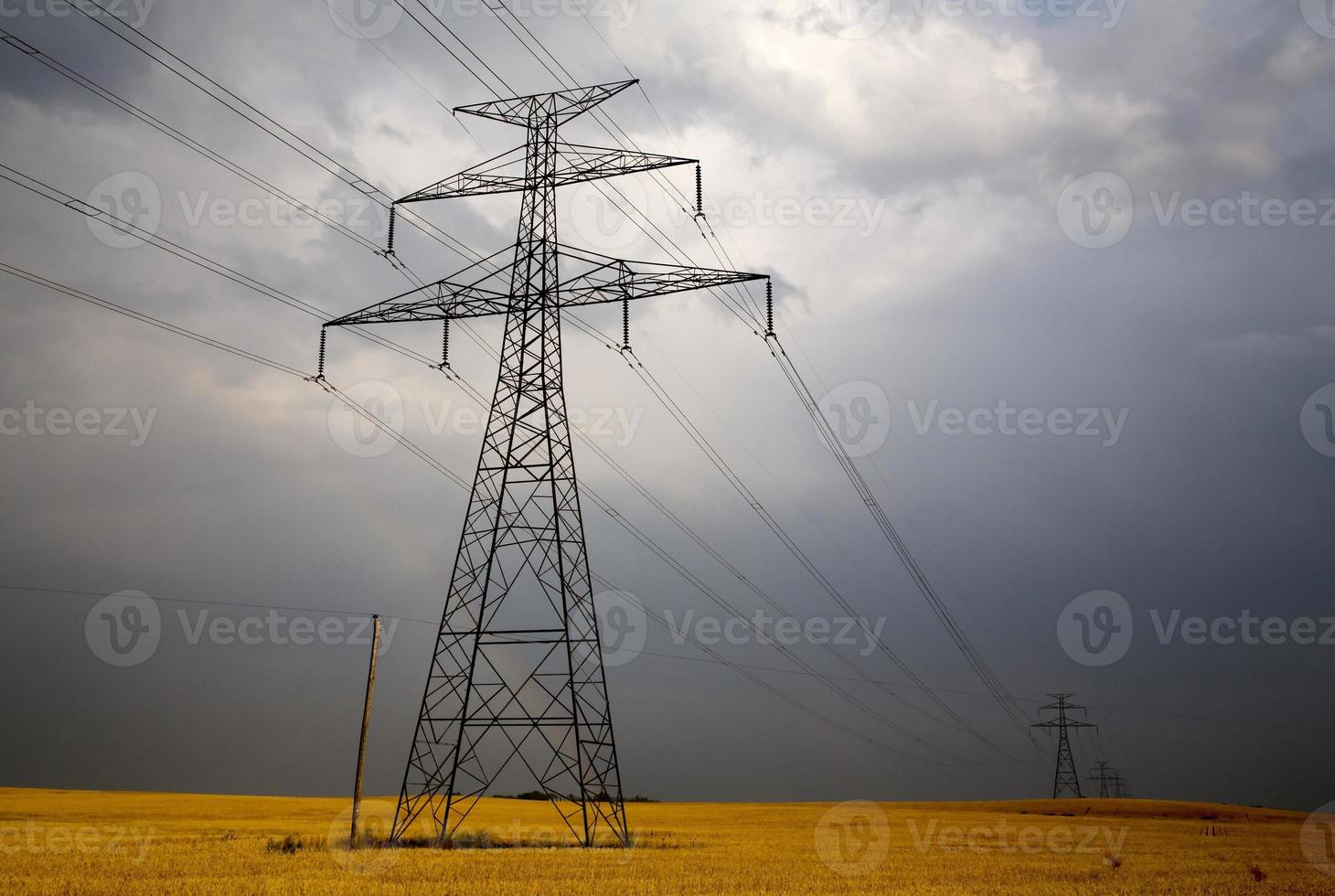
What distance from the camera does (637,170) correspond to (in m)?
29.8

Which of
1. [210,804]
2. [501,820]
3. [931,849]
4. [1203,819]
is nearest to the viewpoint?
[931,849]

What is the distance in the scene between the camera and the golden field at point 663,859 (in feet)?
74.4

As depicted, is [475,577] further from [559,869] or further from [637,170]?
[637,170]

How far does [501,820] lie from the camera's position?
5616cm

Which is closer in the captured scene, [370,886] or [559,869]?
[370,886]

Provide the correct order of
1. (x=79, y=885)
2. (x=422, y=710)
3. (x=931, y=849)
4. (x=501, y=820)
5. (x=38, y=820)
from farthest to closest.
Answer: (x=501, y=820) < (x=38, y=820) < (x=931, y=849) < (x=422, y=710) < (x=79, y=885)

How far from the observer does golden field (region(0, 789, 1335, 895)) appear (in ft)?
74.4

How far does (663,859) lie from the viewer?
97.3 feet

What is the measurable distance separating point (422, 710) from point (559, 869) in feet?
20.8

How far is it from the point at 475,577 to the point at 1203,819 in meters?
69.7

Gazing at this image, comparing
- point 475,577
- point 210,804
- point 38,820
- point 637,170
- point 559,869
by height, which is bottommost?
point 210,804

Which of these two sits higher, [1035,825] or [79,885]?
[79,885]

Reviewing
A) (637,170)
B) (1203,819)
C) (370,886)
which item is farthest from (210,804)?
(1203,819)

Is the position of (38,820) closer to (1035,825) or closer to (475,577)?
(475,577)
